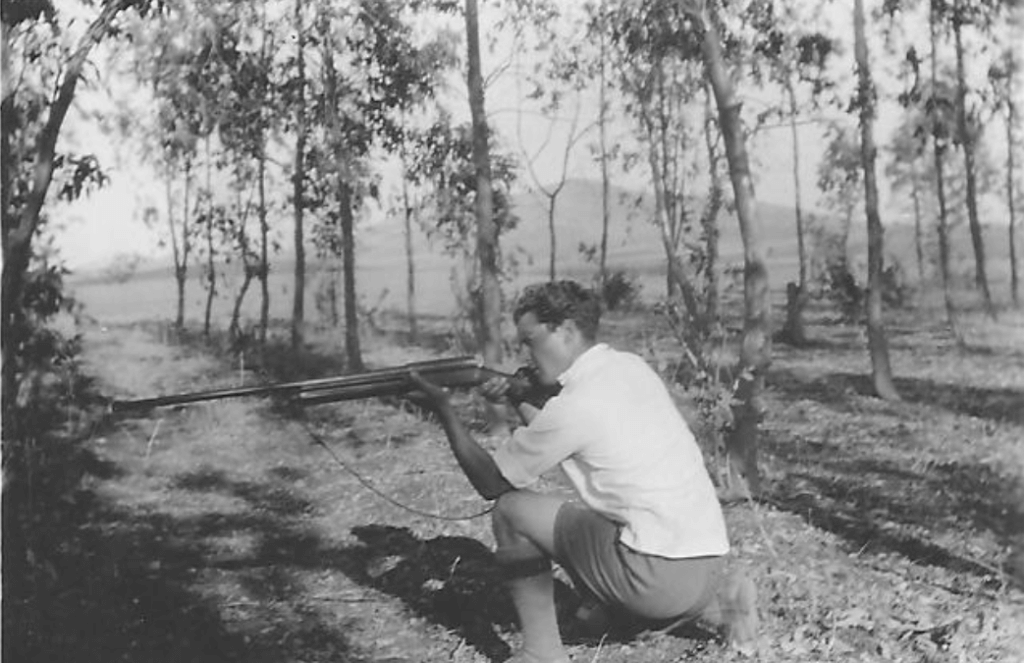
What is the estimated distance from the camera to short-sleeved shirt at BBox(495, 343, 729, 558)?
199cm

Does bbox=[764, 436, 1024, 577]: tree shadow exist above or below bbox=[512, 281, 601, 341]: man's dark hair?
below

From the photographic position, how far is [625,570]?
2064 mm

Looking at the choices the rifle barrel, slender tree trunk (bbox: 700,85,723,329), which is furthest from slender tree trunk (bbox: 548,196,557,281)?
the rifle barrel

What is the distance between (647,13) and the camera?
2.83 metres

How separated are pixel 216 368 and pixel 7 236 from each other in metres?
0.58

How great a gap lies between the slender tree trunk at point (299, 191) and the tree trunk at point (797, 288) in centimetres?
134

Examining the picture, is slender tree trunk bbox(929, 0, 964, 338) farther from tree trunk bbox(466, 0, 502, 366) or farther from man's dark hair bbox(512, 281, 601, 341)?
man's dark hair bbox(512, 281, 601, 341)

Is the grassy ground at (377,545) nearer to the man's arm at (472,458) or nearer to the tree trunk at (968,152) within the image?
the tree trunk at (968,152)

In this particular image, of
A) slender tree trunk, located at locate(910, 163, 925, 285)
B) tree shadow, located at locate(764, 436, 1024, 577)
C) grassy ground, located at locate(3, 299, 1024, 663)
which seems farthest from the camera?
slender tree trunk, located at locate(910, 163, 925, 285)

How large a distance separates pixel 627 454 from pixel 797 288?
4.96ft

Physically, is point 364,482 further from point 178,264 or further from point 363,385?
point 178,264

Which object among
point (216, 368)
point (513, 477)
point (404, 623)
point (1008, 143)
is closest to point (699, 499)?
point (513, 477)

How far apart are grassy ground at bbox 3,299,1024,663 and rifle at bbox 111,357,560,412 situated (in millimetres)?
312

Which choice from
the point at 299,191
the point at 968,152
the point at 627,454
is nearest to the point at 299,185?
the point at 299,191
